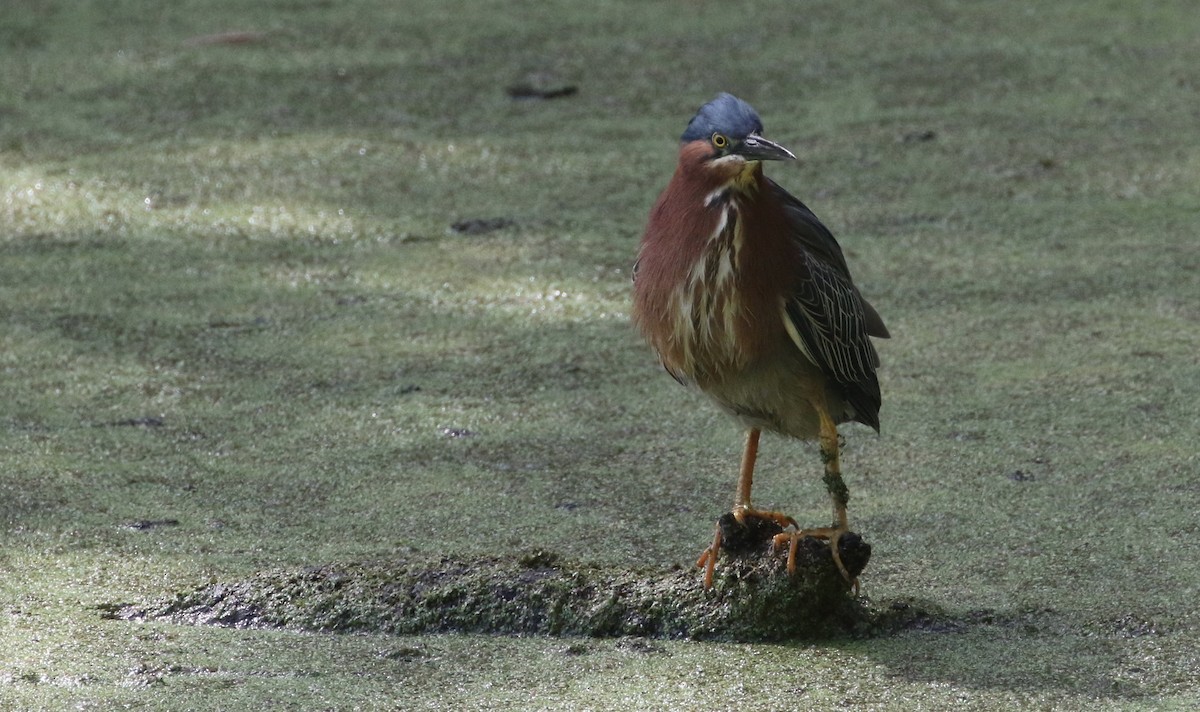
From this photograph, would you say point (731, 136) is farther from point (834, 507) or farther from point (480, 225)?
point (480, 225)

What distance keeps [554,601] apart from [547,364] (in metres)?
1.13

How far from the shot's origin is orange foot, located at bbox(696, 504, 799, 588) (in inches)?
83.2

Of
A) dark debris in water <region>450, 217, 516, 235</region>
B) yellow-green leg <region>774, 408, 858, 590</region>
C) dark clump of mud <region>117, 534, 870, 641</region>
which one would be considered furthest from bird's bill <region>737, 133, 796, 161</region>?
dark debris in water <region>450, 217, 516, 235</region>

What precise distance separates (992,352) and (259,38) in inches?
120

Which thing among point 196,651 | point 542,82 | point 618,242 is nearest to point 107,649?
point 196,651

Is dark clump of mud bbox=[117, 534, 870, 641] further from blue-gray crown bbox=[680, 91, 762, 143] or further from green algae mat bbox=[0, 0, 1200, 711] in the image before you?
blue-gray crown bbox=[680, 91, 762, 143]

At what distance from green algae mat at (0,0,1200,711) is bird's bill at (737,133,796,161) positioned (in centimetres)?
54

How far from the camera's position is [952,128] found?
15.1 feet

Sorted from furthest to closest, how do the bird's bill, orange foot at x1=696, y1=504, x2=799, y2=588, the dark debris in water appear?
the dark debris in water
orange foot at x1=696, y1=504, x2=799, y2=588
the bird's bill

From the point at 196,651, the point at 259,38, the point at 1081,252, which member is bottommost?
the point at 196,651

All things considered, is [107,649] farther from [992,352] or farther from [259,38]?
[259,38]

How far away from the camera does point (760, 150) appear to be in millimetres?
2033

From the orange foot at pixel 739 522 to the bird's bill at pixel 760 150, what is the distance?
0.49 meters

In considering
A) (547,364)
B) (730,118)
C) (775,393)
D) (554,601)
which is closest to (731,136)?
(730,118)
